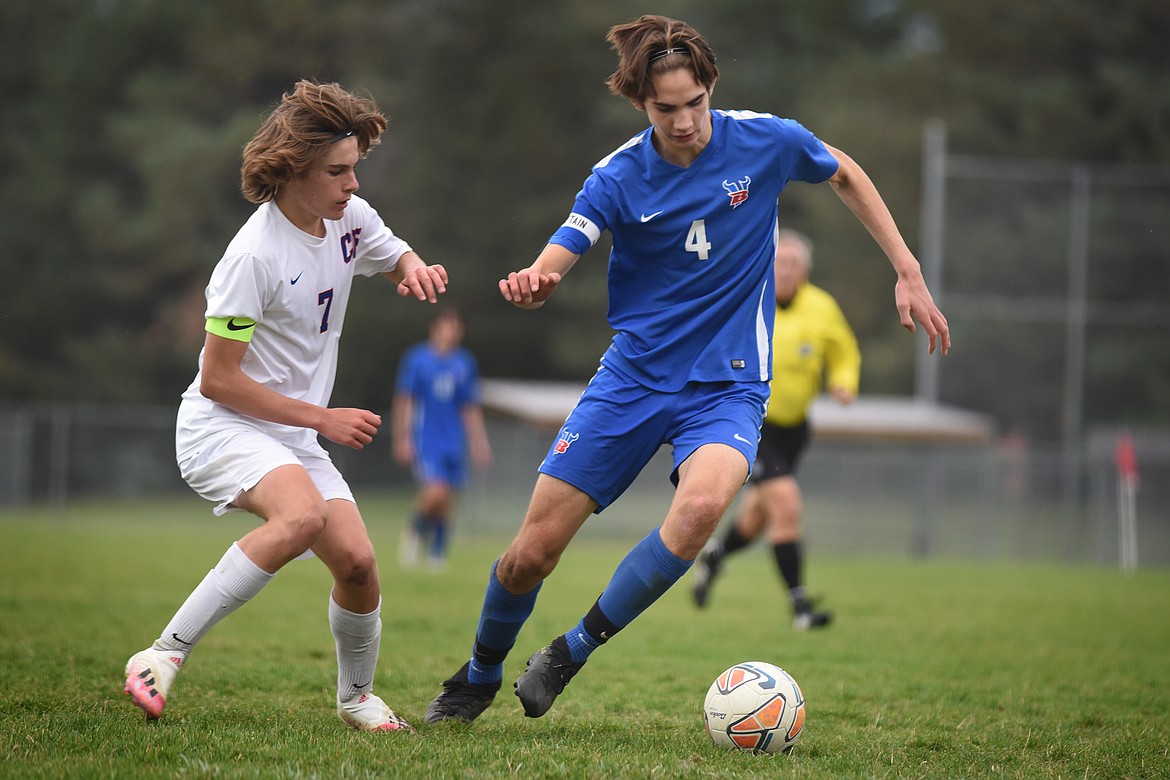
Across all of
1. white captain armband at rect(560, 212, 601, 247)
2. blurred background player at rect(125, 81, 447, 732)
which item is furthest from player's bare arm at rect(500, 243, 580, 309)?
blurred background player at rect(125, 81, 447, 732)

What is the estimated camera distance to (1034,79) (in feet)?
93.9

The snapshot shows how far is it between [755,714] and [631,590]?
22.5 inches

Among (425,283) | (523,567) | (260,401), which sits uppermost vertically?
(425,283)

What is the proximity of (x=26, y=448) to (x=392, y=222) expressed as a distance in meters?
13.3

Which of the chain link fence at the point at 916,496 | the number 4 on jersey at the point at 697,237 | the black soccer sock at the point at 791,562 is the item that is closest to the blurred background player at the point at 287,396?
the number 4 on jersey at the point at 697,237

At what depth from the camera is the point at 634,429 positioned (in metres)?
4.69

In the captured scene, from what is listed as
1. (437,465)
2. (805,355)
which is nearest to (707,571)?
(805,355)

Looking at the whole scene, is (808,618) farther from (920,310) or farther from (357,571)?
(357,571)

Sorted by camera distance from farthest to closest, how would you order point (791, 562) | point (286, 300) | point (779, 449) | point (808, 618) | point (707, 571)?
point (707, 571) < point (779, 449) < point (791, 562) < point (808, 618) < point (286, 300)

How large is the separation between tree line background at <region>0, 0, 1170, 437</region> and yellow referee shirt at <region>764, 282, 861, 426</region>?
21.0 metres

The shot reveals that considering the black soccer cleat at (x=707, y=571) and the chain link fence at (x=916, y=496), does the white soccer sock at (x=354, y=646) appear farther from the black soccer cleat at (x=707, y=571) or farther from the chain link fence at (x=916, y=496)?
the chain link fence at (x=916, y=496)

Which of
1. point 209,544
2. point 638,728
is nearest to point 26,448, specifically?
point 209,544

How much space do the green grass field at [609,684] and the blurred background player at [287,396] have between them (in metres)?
0.33

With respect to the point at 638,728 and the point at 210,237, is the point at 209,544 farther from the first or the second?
the point at 210,237
